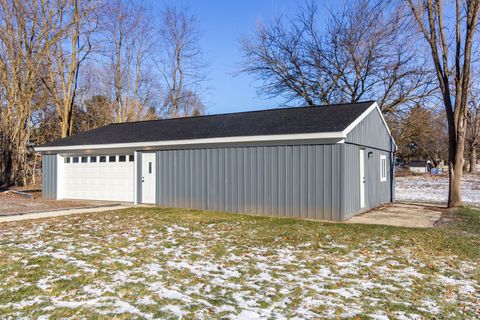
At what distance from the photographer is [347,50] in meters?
21.1

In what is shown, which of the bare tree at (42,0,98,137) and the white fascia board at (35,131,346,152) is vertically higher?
the bare tree at (42,0,98,137)

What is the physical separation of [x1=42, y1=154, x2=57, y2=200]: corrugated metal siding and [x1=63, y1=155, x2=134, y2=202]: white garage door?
373 millimetres

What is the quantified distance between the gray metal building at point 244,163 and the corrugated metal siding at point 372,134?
0.03m

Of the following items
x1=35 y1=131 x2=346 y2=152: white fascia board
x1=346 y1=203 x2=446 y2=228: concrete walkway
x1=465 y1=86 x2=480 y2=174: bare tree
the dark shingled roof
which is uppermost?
x1=465 y1=86 x2=480 y2=174: bare tree

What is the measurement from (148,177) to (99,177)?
2620 millimetres

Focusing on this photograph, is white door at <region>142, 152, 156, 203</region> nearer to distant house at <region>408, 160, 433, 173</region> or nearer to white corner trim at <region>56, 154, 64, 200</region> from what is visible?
white corner trim at <region>56, 154, 64, 200</region>

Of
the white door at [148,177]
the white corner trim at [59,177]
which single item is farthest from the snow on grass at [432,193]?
the white corner trim at [59,177]

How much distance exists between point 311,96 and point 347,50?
3.36m

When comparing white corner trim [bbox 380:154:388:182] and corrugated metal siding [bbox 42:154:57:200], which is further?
corrugated metal siding [bbox 42:154:57:200]

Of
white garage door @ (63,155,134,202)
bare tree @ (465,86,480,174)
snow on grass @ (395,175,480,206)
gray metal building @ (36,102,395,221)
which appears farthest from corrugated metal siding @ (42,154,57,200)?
bare tree @ (465,86,480,174)

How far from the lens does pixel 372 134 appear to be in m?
11.7

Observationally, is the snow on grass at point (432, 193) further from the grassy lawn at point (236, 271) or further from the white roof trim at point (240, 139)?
the grassy lawn at point (236, 271)

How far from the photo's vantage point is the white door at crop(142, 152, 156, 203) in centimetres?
1247

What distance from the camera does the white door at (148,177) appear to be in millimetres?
12469
